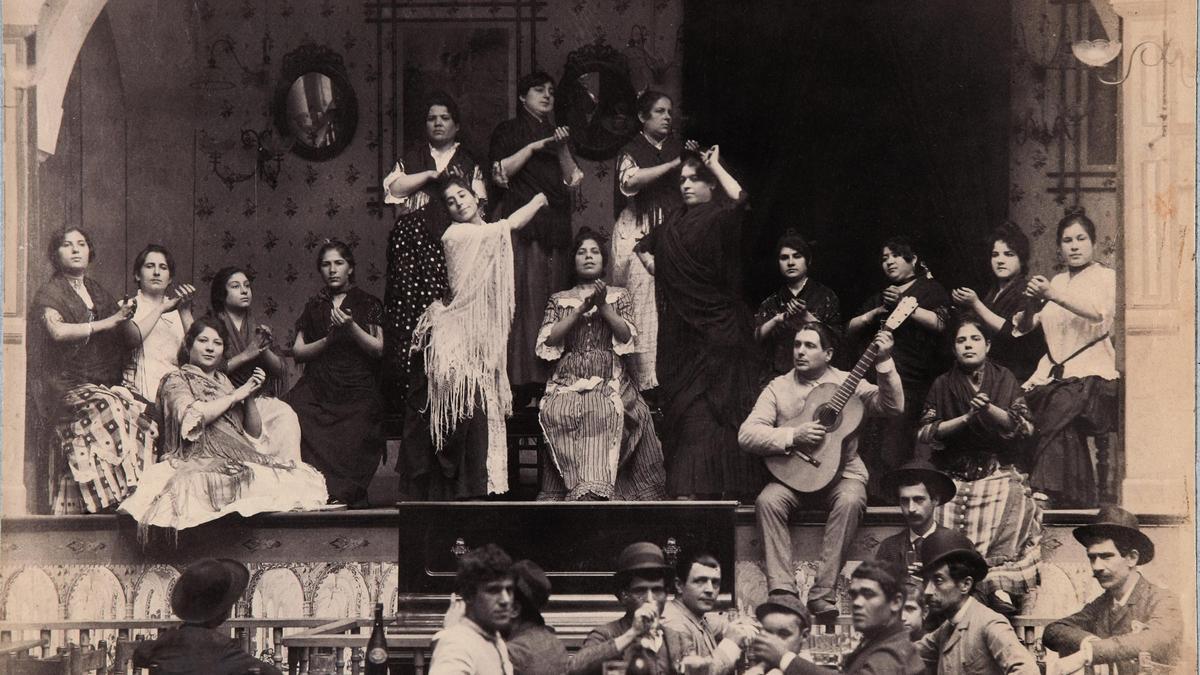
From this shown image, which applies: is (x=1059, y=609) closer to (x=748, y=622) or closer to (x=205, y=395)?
(x=748, y=622)

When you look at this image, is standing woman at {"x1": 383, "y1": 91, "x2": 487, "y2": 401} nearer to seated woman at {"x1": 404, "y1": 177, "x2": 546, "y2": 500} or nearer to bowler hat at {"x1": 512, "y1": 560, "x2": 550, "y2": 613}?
seated woman at {"x1": 404, "y1": 177, "x2": 546, "y2": 500}

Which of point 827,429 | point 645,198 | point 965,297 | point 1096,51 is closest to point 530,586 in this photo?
point 827,429

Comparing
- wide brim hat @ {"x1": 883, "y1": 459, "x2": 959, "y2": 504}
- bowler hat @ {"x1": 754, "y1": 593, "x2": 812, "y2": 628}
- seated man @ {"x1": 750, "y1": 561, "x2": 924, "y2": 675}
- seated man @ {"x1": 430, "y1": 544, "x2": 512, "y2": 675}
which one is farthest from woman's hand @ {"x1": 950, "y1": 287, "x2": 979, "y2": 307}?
seated man @ {"x1": 430, "y1": 544, "x2": 512, "y2": 675}

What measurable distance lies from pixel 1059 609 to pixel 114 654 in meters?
5.37

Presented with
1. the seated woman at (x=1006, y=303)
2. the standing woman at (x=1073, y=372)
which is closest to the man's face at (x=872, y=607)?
the standing woman at (x=1073, y=372)

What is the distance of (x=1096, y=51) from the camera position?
44.6 ft

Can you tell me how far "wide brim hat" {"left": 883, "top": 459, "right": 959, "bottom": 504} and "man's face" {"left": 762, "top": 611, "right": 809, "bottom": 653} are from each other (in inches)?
45.5

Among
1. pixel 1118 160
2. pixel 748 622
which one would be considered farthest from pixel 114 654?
pixel 1118 160

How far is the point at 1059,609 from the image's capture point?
1330 cm

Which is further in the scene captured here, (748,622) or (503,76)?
(503,76)

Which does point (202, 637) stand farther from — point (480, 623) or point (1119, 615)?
point (1119, 615)

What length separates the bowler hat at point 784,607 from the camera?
12.8 meters

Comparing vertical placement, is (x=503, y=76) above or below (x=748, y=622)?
above

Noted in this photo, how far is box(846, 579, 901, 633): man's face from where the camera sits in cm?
1252
